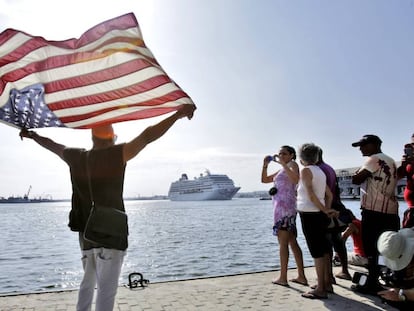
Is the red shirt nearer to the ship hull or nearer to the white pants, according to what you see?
the white pants

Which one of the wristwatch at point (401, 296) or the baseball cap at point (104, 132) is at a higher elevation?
the baseball cap at point (104, 132)

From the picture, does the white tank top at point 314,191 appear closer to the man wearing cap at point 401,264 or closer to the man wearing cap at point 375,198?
the man wearing cap at point 375,198

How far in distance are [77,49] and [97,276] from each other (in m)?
1.80

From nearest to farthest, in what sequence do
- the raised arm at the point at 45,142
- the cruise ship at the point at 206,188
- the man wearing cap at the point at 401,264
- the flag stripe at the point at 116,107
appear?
the man wearing cap at the point at 401,264
the raised arm at the point at 45,142
the flag stripe at the point at 116,107
the cruise ship at the point at 206,188

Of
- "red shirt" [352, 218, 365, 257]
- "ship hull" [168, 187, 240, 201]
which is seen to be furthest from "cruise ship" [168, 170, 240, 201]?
"red shirt" [352, 218, 365, 257]

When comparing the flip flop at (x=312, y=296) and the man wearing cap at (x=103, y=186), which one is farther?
the flip flop at (x=312, y=296)

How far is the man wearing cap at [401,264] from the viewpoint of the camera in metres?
2.87

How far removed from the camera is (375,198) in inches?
184

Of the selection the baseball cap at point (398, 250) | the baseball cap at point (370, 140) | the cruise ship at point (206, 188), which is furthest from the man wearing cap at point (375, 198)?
the cruise ship at point (206, 188)

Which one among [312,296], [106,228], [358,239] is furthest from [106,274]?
[358,239]

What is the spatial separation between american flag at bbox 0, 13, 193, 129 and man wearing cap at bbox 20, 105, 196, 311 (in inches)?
19.8

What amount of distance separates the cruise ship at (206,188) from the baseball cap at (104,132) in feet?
328

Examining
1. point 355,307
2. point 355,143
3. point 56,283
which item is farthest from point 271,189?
point 56,283

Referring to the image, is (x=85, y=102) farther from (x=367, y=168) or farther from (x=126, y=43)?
(x=367, y=168)
